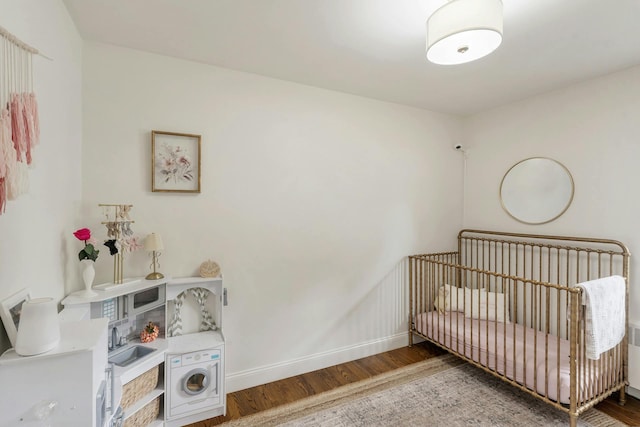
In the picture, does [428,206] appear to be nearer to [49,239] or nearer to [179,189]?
[179,189]

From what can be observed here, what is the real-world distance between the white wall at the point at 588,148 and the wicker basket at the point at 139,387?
3244 mm

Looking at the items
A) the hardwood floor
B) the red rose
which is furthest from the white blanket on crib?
the red rose

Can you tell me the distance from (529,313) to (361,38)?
285cm

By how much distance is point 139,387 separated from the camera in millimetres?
1723

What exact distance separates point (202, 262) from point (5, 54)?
59.9 inches

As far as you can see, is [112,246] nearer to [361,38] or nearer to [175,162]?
[175,162]

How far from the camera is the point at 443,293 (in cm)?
296

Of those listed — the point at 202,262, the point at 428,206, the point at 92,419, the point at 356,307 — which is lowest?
the point at 356,307

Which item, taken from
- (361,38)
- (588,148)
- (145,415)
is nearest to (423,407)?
(145,415)

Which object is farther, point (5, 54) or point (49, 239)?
point (49, 239)

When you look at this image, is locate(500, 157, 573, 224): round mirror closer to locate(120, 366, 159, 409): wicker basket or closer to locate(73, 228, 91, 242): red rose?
locate(120, 366, 159, 409): wicker basket

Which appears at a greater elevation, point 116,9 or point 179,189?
point 116,9

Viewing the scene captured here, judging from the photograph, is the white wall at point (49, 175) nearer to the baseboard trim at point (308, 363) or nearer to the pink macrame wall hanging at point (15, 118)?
the pink macrame wall hanging at point (15, 118)

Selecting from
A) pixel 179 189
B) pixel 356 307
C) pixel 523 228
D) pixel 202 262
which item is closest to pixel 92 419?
pixel 202 262
